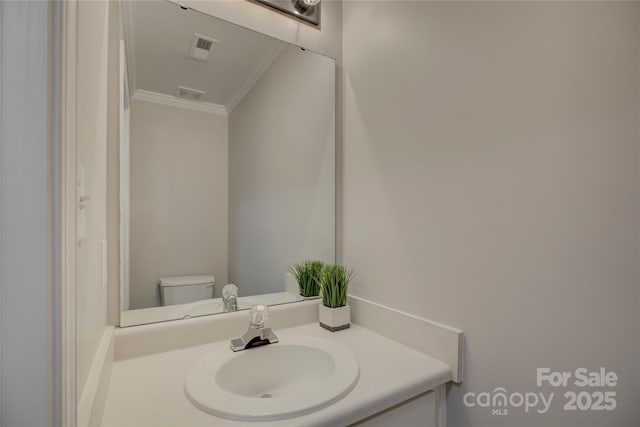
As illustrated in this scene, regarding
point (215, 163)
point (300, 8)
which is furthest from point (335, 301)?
point (300, 8)

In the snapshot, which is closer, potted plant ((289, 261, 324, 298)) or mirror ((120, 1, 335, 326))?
mirror ((120, 1, 335, 326))

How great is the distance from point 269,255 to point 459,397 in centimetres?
82

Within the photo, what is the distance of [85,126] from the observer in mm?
544

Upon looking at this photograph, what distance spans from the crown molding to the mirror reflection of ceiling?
1 centimetres

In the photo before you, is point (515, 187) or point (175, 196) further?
point (175, 196)

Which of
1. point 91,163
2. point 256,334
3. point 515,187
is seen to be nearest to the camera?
point 91,163

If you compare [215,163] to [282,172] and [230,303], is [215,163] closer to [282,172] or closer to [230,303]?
[282,172]

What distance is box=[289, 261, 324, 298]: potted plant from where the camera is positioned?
52.5 inches

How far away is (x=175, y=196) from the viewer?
3.62ft

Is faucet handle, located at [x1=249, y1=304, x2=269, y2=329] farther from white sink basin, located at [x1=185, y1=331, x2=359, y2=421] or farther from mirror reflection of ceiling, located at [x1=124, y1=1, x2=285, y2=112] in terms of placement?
mirror reflection of ceiling, located at [x1=124, y1=1, x2=285, y2=112]

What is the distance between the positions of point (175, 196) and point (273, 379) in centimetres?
70

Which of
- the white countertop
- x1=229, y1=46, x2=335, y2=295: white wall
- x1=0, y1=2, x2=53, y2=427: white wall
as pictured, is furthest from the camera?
x1=229, y1=46, x2=335, y2=295: white wall

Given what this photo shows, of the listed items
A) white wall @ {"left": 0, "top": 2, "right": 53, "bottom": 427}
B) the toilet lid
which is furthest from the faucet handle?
white wall @ {"left": 0, "top": 2, "right": 53, "bottom": 427}

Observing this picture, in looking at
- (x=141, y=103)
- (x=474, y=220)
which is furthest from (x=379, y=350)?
(x=141, y=103)
